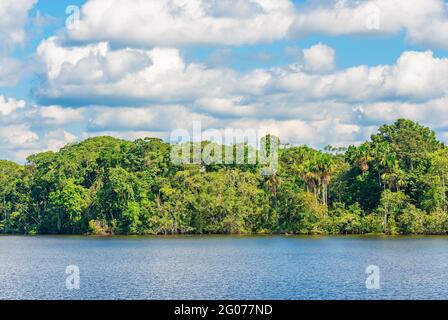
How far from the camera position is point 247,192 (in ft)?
333

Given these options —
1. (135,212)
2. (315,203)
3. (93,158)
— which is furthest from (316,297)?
(93,158)

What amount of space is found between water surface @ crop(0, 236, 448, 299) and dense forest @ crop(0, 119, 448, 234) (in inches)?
633

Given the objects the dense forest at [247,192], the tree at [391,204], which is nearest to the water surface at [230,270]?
the tree at [391,204]

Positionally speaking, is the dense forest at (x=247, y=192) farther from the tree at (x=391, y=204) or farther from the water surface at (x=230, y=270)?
the water surface at (x=230, y=270)

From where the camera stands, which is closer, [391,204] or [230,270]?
[230,270]

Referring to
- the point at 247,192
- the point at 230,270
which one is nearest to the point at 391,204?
Answer: the point at 247,192

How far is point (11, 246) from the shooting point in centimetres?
8088

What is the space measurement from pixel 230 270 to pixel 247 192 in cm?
5033

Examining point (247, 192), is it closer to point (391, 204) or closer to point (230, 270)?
point (391, 204)

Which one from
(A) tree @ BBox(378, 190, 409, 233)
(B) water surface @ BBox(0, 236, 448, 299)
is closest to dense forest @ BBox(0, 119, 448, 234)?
(A) tree @ BBox(378, 190, 409, 233)

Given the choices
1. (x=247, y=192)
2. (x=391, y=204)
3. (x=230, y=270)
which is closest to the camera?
(x=230, y=270)
